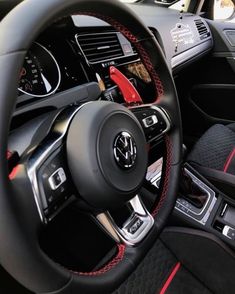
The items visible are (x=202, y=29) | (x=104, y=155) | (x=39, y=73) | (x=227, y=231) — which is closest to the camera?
(x=104, y=155)

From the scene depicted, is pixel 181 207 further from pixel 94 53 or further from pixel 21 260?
pixel 21 260

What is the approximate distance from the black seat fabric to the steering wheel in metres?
0.48

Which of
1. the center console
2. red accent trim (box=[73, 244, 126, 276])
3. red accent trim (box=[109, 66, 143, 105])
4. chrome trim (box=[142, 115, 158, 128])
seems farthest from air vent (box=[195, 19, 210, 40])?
red accent trim (box=[73, 244, 126, 276])

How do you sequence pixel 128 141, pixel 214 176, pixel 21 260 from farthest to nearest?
pixel 214 176, pixel 128 141, pixel 21 260

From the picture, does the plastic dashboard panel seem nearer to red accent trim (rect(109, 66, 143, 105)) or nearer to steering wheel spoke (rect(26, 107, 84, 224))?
red accent trim (rect(109, 66, 143, 105))

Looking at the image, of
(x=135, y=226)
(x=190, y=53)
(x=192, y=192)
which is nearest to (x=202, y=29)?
(x=190, y=53)

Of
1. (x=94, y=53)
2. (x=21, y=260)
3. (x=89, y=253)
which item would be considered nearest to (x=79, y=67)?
(x=94, y=53)

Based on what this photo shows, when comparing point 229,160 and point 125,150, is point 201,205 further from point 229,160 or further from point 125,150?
point 125,150

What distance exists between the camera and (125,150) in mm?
708

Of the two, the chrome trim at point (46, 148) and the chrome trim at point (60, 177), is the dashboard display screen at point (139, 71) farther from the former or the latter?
the chrome trim at point (60, 177)

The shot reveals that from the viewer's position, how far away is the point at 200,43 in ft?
6.23

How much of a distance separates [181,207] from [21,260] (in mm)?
665

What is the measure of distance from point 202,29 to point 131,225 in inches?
56.7

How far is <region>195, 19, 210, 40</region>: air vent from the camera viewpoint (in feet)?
6.39
